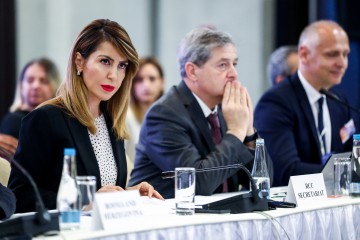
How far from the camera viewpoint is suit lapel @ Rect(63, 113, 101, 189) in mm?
2887

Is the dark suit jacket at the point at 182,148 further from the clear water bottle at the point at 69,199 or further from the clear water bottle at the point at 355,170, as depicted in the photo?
the clear water bottle at the point at 69,199

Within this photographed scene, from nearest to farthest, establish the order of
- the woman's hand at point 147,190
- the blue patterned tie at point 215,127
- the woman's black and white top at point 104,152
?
the woman's hand at point 147,190
the woman's black and white top at point 104,152
the blue patterned tie at point 215,127

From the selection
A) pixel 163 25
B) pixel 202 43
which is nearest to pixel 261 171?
pixel 202 43

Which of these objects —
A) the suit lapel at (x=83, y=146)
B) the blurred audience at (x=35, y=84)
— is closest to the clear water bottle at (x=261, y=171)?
the suit lapel at (x=83, y=146)

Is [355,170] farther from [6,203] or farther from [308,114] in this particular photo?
[6,203]

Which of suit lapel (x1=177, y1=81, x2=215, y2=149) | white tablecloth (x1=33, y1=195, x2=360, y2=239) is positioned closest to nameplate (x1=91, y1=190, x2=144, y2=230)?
white tablecloth (x1=33, y1=195, x2=360, y2=239)

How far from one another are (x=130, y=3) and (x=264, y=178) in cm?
353

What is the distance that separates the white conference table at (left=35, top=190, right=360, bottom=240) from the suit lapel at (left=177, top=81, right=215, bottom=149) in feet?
1.70

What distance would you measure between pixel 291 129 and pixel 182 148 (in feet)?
3.18

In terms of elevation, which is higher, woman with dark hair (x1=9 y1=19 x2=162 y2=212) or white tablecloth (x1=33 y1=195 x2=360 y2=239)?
woman with dark hair (x1=9 y1=19 x2=162 y2=212)

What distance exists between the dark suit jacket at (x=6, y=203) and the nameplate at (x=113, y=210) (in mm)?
363

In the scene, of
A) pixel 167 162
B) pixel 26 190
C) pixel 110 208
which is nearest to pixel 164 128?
pixel 167 162

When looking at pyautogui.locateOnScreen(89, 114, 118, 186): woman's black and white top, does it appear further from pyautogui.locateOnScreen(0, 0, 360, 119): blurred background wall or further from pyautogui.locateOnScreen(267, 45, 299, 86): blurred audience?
pyautogui.locateOnScreen(0, 0, 360, 119): blurred background wall

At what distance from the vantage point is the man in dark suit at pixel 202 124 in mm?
3340
